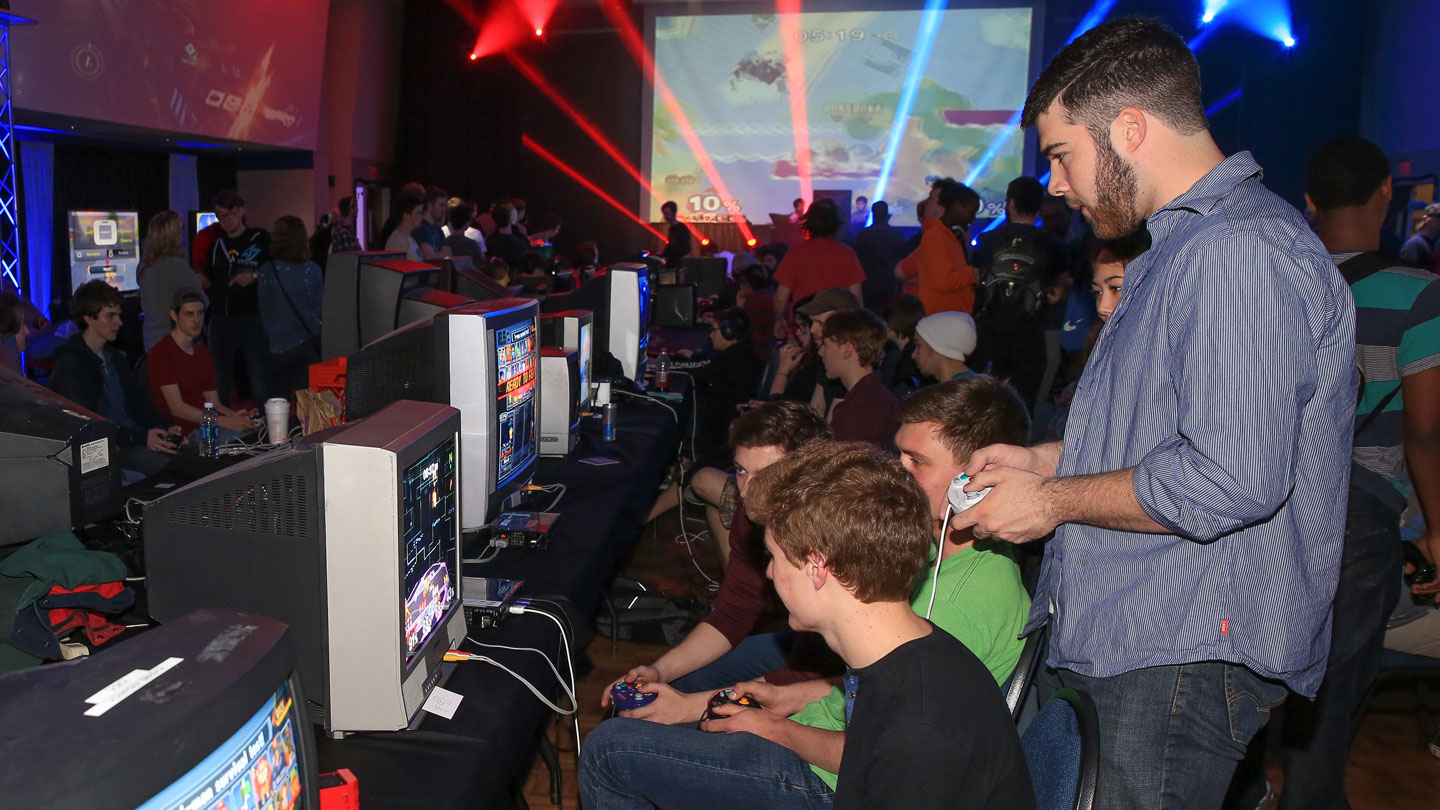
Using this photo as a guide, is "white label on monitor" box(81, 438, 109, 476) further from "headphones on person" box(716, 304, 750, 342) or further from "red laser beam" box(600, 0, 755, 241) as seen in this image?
"red laser beam" box(600, 0, 755, 241)

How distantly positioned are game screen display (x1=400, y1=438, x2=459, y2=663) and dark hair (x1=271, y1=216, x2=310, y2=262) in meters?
3.93

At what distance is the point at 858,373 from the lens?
12.1 feet

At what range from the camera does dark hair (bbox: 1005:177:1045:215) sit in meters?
4.77

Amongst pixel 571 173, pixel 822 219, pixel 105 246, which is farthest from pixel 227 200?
pixel 571 173

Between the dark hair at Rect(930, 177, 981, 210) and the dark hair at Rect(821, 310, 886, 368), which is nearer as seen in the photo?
the dark hair at Rect(821, 310, 886, 368)

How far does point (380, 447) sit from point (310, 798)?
1.71 feet

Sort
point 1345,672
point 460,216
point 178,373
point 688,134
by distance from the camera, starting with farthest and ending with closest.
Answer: point 688,134
point 460,216
point 178,373
point 1345,672

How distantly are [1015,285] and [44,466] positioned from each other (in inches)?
145

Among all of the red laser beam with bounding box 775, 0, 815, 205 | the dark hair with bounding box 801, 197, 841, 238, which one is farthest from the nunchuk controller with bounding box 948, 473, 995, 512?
the red laser beam with bounding box 775, 0, 815, 205

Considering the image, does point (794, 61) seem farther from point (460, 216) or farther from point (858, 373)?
point (858, 373)

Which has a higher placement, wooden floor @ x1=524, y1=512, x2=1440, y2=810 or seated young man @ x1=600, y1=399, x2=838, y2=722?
seated young man @ x1=600, y1=399, x2=838, y2=722

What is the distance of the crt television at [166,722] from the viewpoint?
25.0 inches

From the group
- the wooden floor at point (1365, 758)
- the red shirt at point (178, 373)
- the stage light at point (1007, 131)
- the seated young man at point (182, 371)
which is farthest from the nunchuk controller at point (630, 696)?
the stage light at point (1007, 131)

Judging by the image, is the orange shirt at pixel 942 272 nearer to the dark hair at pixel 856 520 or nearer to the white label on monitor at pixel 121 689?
the dark hair at pixel 856 520
